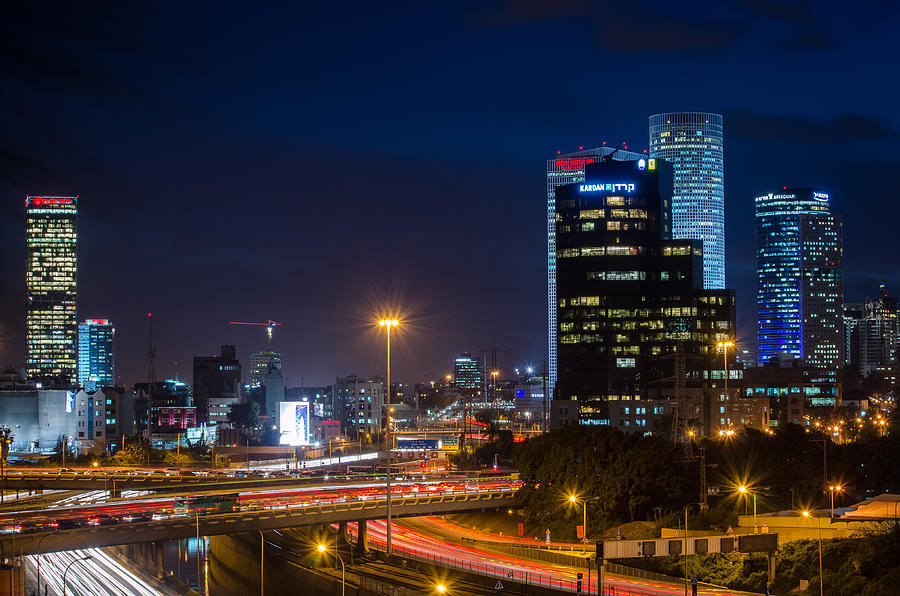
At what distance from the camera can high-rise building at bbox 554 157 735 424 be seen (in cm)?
17012

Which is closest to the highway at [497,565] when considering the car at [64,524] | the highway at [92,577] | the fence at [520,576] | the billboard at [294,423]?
the fence at [520,576]

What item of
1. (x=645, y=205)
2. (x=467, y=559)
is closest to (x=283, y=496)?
(x=467, y=559)

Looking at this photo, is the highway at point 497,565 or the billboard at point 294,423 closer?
the highway at point 497,565

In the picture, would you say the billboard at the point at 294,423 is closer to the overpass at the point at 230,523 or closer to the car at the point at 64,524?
the overpass at the point at 230,523

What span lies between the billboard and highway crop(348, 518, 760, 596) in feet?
252

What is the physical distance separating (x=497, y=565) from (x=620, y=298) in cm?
10679

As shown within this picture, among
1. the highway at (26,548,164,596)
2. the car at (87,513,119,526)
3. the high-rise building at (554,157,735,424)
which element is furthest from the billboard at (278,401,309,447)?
the car at (87,513,119,526)

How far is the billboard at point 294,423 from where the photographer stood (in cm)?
17012

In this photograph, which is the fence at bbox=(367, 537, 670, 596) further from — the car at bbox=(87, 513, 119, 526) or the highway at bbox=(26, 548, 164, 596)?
the car at bbox=(87, 513, 119, 526)

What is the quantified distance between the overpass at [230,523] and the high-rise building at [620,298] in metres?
89.1

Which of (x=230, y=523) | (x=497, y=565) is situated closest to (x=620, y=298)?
(x=497, y=565)

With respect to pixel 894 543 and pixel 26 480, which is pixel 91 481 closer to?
pixel 26 480

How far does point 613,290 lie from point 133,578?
10596 cm

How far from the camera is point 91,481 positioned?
95.3 meters
